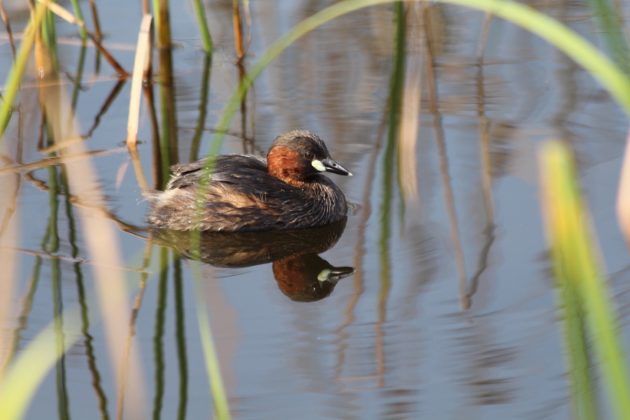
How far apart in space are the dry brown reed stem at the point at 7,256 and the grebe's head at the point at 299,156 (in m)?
1.35

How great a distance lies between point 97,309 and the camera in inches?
178

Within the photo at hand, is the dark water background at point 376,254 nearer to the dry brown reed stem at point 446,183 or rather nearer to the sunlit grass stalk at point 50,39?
the dry brown reed stem at point 446,183

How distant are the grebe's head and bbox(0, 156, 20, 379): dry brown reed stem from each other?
135 centimetres

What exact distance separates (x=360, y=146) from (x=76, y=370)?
2.84 metres

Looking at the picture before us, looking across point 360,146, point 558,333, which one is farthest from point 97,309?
point 360,146

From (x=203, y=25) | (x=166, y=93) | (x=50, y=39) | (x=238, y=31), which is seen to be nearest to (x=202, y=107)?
(x=166, y=93)

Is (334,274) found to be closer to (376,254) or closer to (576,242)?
(376,254)

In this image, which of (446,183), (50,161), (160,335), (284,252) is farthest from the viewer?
(50,161)

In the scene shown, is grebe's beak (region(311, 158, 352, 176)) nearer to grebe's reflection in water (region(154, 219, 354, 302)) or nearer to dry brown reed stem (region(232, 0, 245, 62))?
grebe's reflection in water (region(154, 219, 354, 302))

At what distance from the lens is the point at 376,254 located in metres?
5.14

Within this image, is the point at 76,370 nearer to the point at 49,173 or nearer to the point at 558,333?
→ the point at 558,333

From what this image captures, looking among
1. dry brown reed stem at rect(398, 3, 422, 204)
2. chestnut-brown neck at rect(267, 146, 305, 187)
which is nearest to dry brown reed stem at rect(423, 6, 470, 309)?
dry brown reed stem at rect(398, 3, 422, 204)

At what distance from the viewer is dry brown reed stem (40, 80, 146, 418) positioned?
3131mm

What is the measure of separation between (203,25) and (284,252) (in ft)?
9.07
